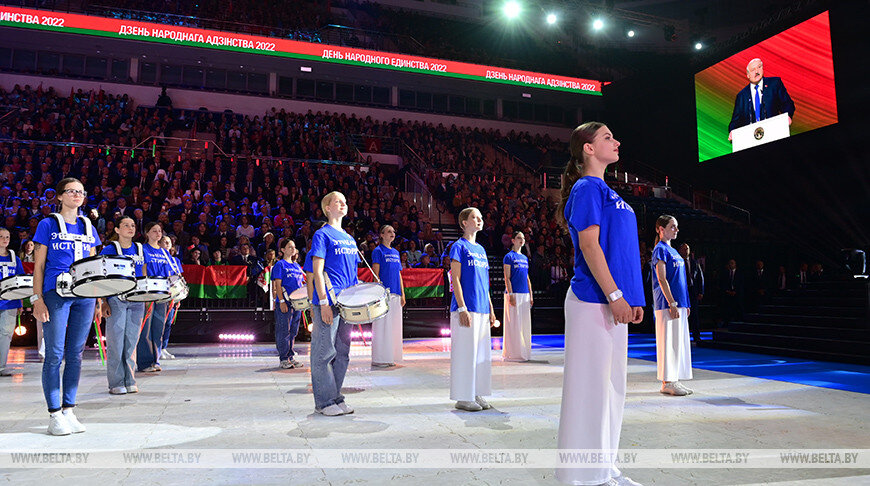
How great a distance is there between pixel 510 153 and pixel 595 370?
24.4m

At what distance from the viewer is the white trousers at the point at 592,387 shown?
9.24ft

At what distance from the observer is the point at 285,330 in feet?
28.0

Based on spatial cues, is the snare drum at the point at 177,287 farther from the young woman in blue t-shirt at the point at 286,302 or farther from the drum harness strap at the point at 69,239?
the drum harness strap at the point at 69,239

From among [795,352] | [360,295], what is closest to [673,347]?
[360,295]

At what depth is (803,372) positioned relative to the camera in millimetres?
8047

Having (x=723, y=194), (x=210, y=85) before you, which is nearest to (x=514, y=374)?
(x=723, y=194)

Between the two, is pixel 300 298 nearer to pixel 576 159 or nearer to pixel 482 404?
pixel 482 404

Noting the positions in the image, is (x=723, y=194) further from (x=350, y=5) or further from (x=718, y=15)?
(x=350, y=5)

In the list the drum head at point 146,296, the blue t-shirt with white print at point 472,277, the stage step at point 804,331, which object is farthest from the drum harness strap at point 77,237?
the stage step at point 804,331

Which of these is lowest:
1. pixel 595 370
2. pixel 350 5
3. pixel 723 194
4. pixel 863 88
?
pixel 595 370

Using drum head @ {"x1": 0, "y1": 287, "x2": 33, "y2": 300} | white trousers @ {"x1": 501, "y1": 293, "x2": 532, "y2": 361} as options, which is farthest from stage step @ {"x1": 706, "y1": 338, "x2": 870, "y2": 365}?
drum head @ {"x1": 0, "y1": 287, "x2": 33, "y2": 300}

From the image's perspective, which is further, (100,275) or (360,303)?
(360,303)

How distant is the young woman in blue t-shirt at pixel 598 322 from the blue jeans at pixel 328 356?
8.28ft

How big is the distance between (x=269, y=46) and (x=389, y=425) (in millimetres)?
19529
